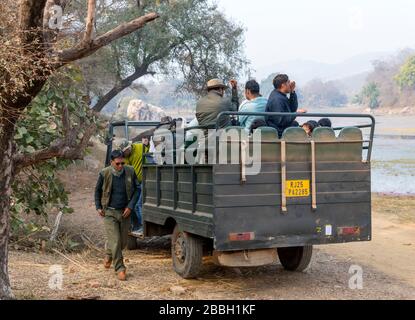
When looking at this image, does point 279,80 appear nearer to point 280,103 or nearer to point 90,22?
point 280,103

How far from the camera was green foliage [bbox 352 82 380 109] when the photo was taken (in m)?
96.2

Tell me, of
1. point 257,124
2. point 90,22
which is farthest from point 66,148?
point 257,124

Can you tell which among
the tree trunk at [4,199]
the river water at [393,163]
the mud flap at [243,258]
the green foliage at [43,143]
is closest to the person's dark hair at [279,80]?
the mud flap at [243,258]

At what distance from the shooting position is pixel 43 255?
30.1 feet

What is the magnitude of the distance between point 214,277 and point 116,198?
158cm

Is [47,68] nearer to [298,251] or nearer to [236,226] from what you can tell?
[236,226]

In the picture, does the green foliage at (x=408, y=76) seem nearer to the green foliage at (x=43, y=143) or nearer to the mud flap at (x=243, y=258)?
the green foliage at (x=43, y=143)

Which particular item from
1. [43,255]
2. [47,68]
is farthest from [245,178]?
[43,255]

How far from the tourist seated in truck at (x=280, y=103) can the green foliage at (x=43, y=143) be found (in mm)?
3476

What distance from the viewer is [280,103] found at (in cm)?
720

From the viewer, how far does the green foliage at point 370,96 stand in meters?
96.2

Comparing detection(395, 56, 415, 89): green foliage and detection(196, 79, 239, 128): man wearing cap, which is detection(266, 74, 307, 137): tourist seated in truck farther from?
detection(395, 56, 415, 89): green foliage

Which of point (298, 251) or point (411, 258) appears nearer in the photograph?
point (298, 251)
